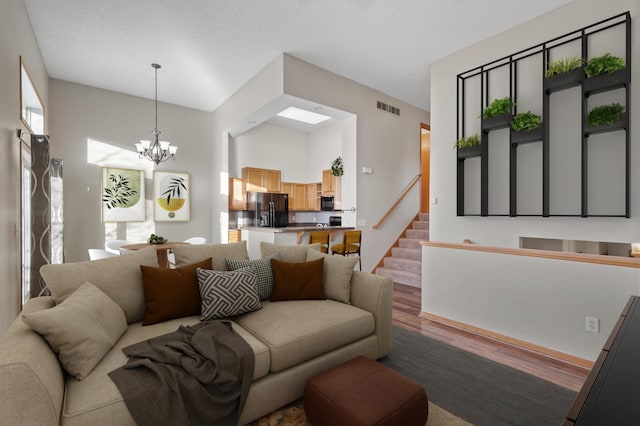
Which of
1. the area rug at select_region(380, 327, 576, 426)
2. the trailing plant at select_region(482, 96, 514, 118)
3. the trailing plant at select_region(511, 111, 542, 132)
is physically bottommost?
the area rug at select_region(380, 327, 576, 426)

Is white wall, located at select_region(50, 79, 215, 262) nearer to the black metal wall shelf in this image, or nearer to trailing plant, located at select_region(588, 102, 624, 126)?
the black metal wall shelf

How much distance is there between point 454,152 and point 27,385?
177 inches

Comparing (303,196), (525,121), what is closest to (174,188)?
(303,196)

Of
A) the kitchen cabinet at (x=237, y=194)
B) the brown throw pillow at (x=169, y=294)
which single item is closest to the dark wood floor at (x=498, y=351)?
the brown throw pillow at (x=169, y=294)

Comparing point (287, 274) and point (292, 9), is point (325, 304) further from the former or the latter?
point (292, 9)

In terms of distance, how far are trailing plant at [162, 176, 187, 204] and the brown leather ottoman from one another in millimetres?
5469

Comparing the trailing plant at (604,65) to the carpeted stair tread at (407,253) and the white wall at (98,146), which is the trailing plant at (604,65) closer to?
the carpeted stair tread at (407,253)

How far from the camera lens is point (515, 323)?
296 centimetres

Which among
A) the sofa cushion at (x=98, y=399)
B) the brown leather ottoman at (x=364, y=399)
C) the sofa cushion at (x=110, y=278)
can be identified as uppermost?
the sofa cushion at (x=110, y=278)

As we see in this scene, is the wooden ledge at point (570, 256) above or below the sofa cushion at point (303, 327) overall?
above

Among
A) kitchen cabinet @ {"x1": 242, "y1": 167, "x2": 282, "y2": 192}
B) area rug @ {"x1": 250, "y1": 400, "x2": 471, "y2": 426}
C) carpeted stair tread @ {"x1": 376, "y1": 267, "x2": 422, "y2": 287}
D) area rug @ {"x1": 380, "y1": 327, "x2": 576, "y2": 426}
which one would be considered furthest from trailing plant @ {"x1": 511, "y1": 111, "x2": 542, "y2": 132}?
kitchen cabinet @ {"x1": 242, "y1": 167, "x2": 282, "y2": 192}

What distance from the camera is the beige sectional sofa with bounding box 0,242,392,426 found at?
3.91 ft

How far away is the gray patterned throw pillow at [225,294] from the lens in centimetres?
220

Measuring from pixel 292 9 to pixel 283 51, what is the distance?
36.3 inches
